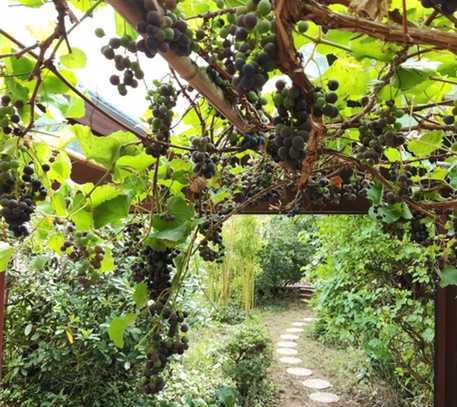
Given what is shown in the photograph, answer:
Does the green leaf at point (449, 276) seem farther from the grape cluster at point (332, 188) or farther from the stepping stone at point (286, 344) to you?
the stepping stone at point (286, 344)

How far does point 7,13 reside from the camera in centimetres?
91

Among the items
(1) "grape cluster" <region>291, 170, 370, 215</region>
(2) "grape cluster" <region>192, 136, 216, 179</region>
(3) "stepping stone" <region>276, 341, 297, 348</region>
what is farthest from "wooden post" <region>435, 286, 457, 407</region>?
(3) "stepping stone" <region>276, 341, 297, 348</region>

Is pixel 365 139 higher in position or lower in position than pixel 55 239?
higher

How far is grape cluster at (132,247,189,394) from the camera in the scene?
992 millimetres

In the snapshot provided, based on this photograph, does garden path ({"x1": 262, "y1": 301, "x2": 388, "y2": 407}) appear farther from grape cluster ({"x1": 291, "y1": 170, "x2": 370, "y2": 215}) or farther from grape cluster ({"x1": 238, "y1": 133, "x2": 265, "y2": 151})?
grape cluster ({"x1": 238, "y1": 133, "x2": 265, "y2": 151})

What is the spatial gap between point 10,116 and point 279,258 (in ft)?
29.2

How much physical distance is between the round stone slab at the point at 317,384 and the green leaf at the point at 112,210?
4.47 meters

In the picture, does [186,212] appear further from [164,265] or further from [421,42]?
[421,42]

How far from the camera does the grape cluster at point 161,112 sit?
912mm

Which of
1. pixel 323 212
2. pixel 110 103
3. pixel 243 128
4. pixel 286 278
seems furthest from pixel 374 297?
pixel 286 278

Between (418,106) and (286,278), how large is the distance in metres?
8.84

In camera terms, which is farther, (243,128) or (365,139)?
(365,139)

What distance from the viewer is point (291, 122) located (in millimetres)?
592

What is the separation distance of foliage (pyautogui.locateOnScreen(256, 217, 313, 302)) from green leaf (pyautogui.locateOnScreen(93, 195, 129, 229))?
821cm
